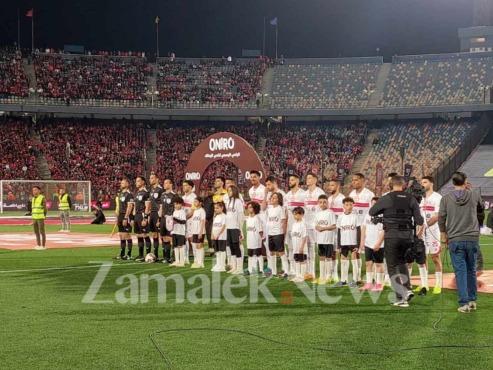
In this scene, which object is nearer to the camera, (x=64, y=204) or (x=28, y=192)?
(x=64, y=204)

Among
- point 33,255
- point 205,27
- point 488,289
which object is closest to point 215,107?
point 205,27

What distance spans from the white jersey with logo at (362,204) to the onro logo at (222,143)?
28.4 feet

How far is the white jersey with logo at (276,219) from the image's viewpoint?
17.1 m

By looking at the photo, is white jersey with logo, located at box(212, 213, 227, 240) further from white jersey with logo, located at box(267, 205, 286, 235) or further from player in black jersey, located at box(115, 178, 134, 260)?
player in black jersey, located at box(115, 178, 134, 260)

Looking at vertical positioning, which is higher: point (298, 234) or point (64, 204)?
point (298, 234)

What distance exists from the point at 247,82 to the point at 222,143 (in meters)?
49.1

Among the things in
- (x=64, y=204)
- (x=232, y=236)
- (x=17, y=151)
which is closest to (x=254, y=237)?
(x=232, y=236)

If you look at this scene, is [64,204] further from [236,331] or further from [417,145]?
[417,145]

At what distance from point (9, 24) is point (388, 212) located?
68.0m

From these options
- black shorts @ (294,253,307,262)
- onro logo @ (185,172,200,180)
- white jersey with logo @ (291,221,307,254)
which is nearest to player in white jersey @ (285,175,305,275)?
white jersey with logo @ (291,221,307,254)

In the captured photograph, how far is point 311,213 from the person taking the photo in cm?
1719

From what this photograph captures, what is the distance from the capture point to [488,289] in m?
14.9

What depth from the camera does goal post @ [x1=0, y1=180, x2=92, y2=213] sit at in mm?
51938

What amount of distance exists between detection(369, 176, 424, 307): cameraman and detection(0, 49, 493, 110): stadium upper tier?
53.9 m
